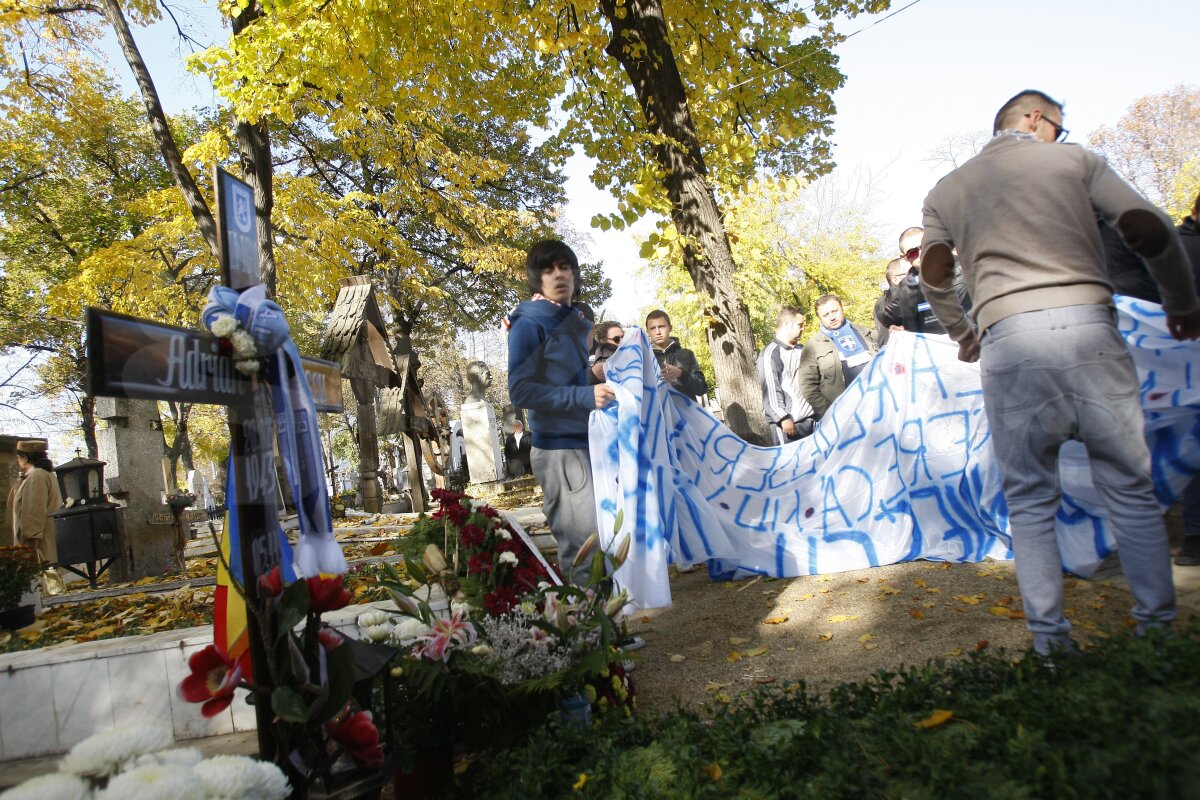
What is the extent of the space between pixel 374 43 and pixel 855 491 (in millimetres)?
6205

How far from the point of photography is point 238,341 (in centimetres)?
220

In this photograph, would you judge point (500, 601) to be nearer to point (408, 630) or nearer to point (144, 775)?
point (408, 630)

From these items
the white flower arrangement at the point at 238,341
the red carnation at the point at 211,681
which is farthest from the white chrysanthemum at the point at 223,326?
the red carnation at the point at 211,681

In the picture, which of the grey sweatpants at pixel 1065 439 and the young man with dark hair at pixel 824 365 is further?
the young man with dark hair at pixel 824 365

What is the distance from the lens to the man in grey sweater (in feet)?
8.25

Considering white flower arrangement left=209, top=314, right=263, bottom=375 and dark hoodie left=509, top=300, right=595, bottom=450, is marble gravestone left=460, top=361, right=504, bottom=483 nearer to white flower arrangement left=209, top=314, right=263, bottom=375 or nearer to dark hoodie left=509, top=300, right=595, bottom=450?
dark hoodie left=509, top=300, right=595, bottom=450

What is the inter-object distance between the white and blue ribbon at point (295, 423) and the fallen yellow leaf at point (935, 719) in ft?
5.15

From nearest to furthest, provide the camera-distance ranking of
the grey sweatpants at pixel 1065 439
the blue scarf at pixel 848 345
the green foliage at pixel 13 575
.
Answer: the grey sweatpants at pixel 1065 439 < the green foliage at pixel 13 575 < the blue scarf at pixel 848 345

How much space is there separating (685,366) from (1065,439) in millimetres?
4701

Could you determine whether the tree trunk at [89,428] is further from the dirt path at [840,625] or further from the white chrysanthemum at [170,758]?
the white chrysanthemum at [170,758]

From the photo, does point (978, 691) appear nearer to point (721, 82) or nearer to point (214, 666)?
point (214, 666)

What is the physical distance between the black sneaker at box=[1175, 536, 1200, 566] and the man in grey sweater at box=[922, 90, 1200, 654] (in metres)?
1.62

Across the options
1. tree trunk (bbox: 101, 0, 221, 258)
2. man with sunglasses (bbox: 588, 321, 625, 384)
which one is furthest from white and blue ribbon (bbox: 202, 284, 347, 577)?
tree trunk (bbox: 101, 0, 221, 258)

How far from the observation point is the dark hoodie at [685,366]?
6957 mm
